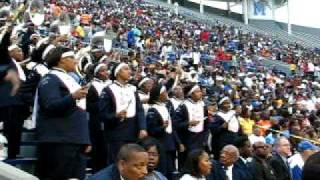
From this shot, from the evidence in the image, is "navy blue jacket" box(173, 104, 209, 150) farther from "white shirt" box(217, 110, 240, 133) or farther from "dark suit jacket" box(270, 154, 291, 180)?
"dark suit jacket" box(270, 154, 291, 180)

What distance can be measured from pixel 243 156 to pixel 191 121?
872 mm

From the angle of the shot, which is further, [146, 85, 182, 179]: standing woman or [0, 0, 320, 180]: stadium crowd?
[146, 85, 182, 179]: standing woman

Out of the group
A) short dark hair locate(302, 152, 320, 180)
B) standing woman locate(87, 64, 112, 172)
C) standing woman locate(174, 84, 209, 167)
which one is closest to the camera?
short dark hair locate(302, 152, 320, 180)

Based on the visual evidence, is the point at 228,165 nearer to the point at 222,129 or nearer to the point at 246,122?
the point at 222,129

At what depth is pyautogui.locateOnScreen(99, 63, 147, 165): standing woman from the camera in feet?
23.6

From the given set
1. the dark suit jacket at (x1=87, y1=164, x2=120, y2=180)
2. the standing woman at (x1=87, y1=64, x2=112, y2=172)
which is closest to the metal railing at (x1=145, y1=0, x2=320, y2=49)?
the standing woman at (x1=87, y1=64, x2=112, y2=172)

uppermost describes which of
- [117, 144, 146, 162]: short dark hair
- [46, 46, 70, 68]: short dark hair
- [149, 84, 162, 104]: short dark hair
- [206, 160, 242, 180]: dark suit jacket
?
[46, 46, 70, 68]: short dark hair

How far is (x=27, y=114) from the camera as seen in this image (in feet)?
24.9

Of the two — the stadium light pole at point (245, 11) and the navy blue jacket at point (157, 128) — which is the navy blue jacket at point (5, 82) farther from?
the stadium light pole at point (245, 11)

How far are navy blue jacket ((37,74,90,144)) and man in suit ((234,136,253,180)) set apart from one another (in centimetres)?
204

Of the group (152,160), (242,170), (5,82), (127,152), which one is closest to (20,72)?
(5,82)

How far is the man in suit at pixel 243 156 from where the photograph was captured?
23.9ft

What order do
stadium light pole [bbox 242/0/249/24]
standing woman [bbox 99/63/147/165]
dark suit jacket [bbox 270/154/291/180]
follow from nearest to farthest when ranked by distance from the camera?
standing woman [bbox 99/63/147/165], dark suit jacket [bbox 270/154/291/180], stadium light pole [bbox 242/0/249/24]

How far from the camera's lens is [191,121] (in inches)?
340
